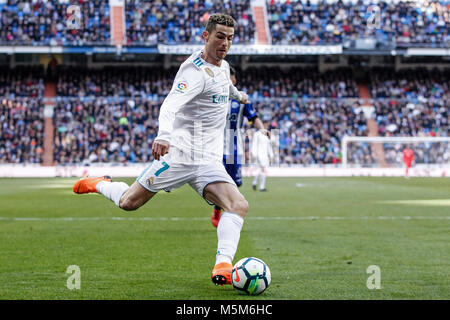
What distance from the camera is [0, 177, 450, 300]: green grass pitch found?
231 inches

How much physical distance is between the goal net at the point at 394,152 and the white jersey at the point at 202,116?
29.8 m

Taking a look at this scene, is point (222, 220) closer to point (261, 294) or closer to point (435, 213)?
point (261, 294)

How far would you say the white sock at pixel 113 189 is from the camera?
272 inches

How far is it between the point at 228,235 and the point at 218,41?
1761mm

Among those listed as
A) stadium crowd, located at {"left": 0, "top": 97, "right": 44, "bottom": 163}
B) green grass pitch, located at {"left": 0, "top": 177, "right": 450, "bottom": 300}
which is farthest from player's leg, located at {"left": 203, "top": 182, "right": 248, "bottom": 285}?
stadium crowd, located at {"left": 0, "top": 97, "right": 44, "bottom": 163}

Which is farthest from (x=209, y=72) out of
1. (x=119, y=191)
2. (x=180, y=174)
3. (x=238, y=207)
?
(x=119, y=191)

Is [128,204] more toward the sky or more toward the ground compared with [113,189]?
more toward the ground

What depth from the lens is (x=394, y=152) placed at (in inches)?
1400

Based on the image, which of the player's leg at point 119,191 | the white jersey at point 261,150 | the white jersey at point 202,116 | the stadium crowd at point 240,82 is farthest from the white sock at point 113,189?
the stadium crowd at point 240,82

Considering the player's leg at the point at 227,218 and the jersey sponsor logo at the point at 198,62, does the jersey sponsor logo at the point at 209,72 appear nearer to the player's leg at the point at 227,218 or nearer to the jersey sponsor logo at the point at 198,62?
the jersey sponsor logo at the point at 198,62

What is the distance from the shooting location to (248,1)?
4775cm

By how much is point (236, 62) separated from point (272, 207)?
106ft

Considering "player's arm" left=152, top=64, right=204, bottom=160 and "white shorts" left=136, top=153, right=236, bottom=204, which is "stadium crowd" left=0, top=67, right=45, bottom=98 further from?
"player's arm" left=152, top=64, right=204, bottom=160
